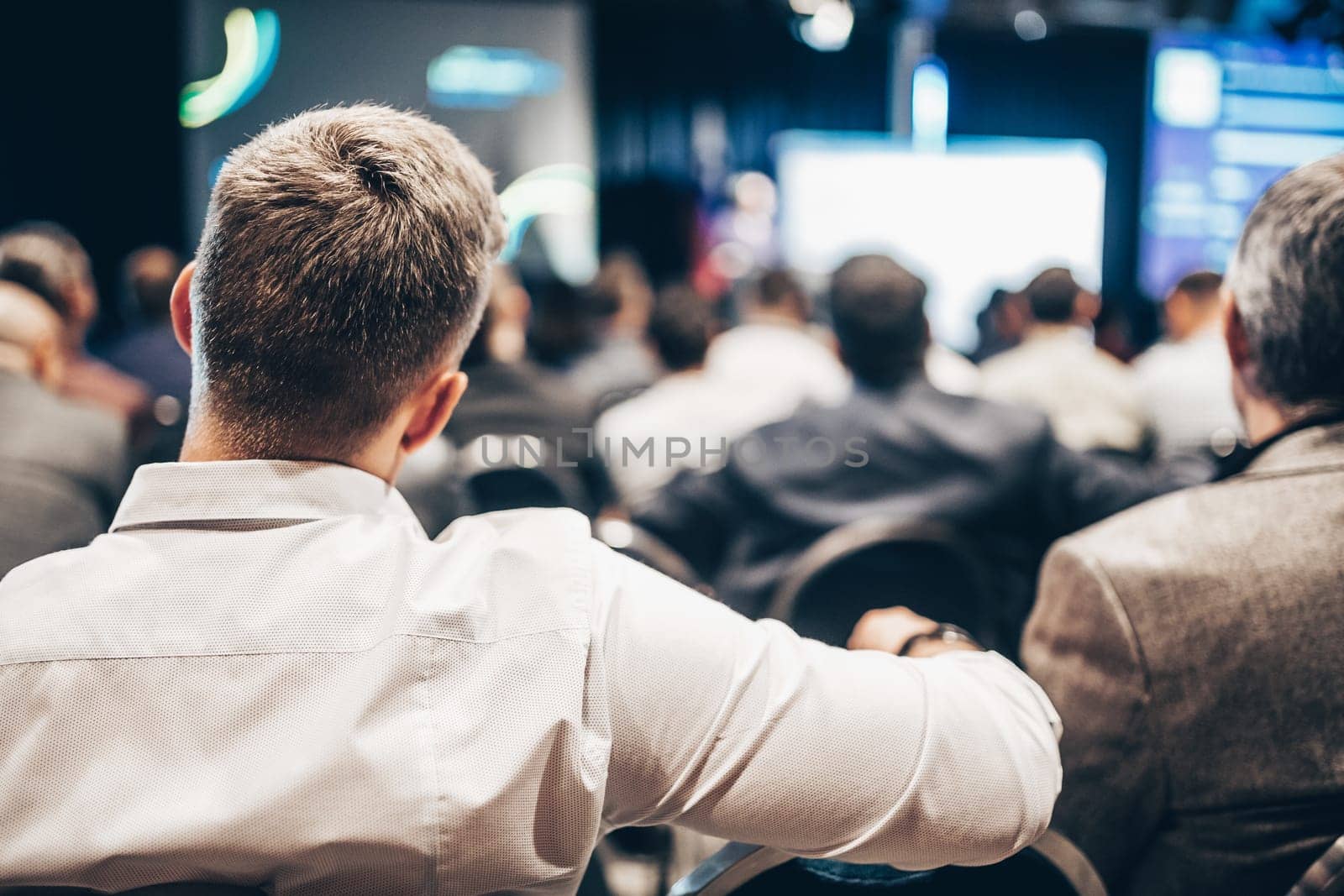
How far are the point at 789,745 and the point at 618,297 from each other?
16.6 ft

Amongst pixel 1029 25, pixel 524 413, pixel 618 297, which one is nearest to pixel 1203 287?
pixel 618 297

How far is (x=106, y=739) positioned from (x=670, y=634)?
0.38 metres

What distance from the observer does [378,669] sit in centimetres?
72

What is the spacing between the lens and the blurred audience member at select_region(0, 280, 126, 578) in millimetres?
1822

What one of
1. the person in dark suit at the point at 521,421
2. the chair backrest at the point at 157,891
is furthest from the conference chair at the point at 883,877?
the person in dark suit at the point at 521,421

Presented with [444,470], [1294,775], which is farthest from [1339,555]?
[444,470]

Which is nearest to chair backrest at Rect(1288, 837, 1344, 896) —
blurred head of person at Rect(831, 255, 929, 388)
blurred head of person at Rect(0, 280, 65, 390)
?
blurred head of person at Rect(831, 255, 929, 388)

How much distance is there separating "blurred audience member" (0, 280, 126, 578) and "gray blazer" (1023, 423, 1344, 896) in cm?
151

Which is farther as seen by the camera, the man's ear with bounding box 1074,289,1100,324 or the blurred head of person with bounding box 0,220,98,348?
the man's ear with bounding box 1074,289,1100,324

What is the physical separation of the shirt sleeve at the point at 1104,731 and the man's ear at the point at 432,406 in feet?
2.15

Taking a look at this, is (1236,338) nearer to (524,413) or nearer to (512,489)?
(512,489)

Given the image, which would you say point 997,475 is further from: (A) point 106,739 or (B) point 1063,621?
(A) point 106,739

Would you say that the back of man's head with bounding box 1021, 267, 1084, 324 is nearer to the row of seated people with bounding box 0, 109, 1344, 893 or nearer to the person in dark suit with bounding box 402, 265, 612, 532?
the person in dark suit with bounding box 402, 265, 612, 532

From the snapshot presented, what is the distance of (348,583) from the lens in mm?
747
